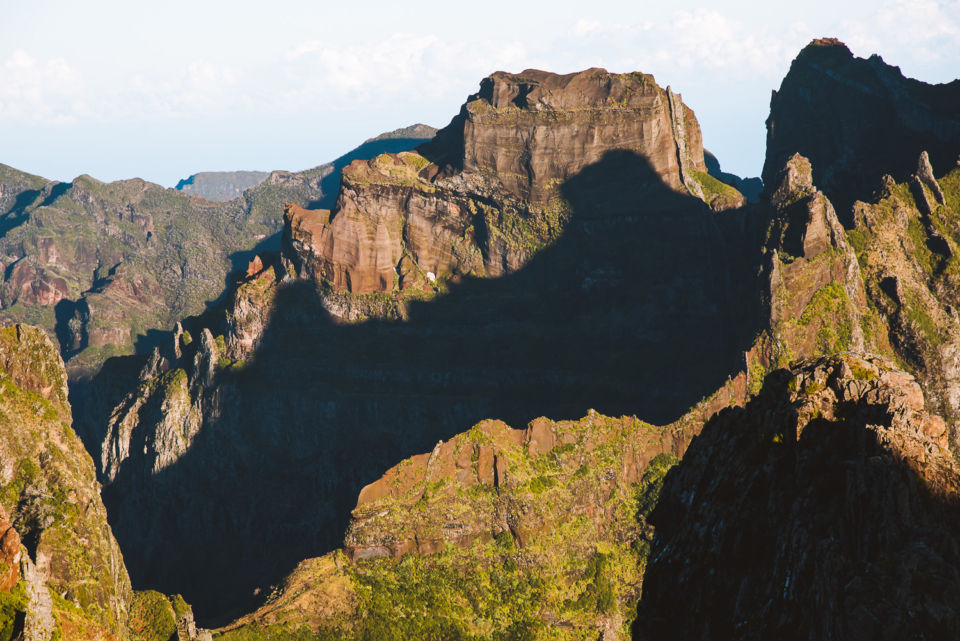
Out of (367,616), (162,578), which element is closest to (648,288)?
(367,616)

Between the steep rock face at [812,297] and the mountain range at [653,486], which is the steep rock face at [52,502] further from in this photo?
the steep rock face at [812,297]

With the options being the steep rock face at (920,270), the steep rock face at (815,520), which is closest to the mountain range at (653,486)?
the steep rock face at (815,520)

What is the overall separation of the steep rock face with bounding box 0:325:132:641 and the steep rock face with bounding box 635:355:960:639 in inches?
2191

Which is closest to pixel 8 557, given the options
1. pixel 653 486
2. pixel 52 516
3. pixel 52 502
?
pixel 52 516

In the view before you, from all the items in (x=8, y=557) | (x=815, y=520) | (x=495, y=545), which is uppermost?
(x=815, y=520)


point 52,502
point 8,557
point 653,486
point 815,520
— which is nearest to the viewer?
point 815,520

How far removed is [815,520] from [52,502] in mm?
88430

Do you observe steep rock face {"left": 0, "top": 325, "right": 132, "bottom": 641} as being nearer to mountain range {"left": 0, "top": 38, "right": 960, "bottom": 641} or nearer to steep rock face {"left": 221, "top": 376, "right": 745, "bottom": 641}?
mountain range {"left": 0, "top": 38, "right": 960, "bottom": 641}

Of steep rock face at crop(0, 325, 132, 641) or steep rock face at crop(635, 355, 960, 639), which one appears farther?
steep rock face at crop(0, 325, 132, 641)

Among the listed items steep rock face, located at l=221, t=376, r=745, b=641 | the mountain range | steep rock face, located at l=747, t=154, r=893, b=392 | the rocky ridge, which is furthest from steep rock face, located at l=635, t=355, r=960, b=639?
steep rock face, located at l=747, t=154, r=893, b=392

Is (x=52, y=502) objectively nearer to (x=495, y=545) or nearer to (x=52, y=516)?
(x=52, y=516)

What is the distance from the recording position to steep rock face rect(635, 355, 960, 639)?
3462cm

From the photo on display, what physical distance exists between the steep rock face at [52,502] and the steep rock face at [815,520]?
183 feet

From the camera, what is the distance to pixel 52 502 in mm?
101938
